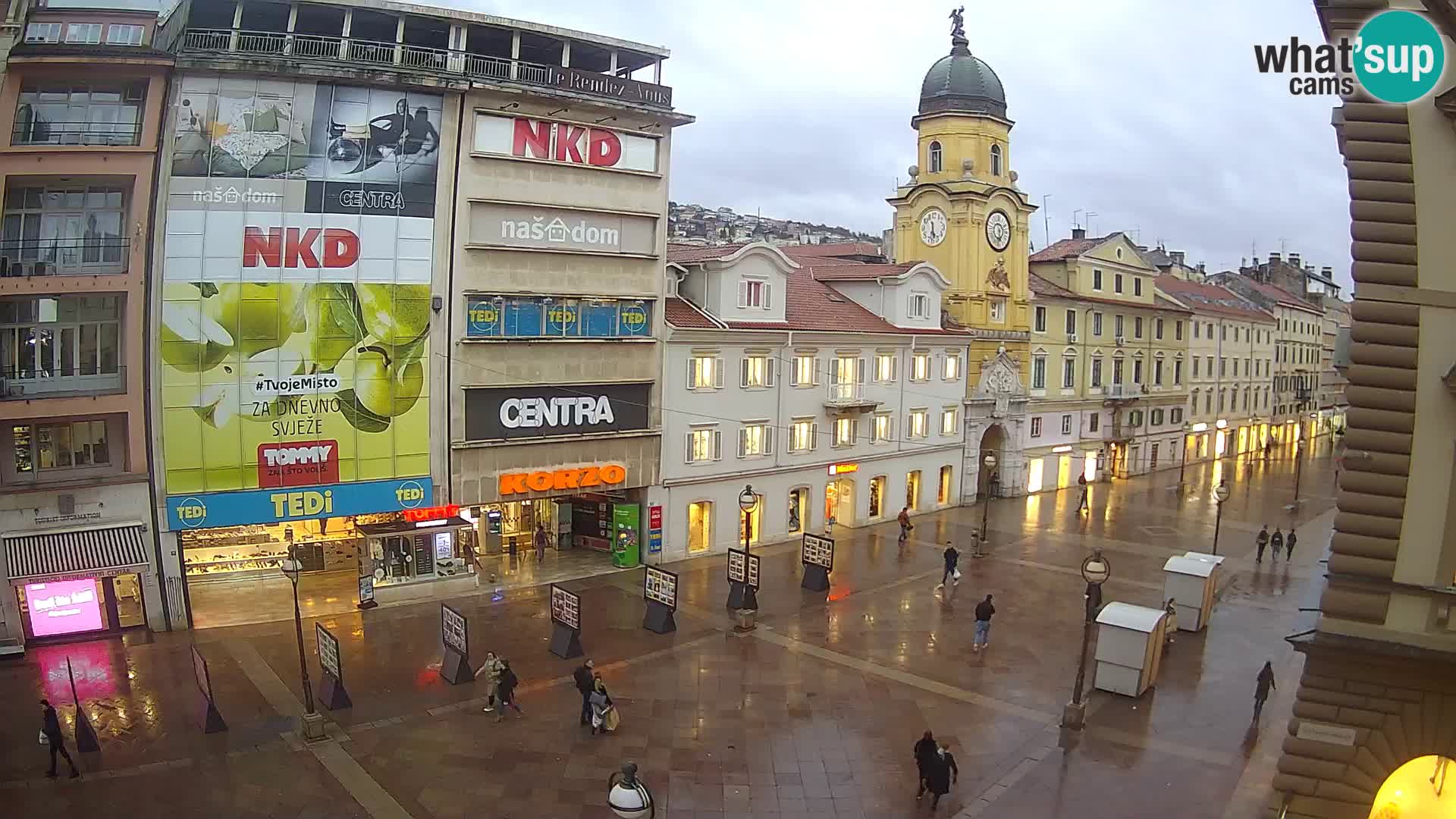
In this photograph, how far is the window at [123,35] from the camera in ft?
81.6

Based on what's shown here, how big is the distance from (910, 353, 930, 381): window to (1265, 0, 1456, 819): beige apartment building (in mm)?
30245

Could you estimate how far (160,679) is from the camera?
21953 millimetres

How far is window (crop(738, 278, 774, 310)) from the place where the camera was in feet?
117

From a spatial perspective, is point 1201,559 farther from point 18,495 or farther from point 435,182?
point 18,495

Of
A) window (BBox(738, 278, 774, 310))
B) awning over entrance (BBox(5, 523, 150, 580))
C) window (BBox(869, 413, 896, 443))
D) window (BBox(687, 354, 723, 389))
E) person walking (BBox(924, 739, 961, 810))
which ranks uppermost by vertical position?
window (BBox(738, 278, 774, 310))

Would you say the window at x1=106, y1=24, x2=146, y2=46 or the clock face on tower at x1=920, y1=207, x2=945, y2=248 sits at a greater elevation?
the window at x1=106, y1=24, x2=146, y2=46

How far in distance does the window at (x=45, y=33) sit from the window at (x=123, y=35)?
1.11 metres

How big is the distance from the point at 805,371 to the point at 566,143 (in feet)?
43.8

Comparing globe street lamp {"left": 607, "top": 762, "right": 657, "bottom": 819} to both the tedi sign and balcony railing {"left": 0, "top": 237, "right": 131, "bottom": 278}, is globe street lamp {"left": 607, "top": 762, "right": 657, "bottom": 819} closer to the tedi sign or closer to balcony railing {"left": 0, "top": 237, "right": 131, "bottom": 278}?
the tedi sign

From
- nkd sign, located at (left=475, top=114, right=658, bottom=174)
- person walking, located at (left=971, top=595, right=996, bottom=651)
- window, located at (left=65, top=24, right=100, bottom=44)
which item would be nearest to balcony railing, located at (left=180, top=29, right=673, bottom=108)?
nkd sign, located at (left=475, top=114, right=658, bottom=174)

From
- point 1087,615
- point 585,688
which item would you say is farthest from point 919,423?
point 585,688

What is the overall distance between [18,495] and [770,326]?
78.9 ft

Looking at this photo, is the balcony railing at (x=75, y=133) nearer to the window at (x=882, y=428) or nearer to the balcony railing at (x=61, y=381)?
the balcony railing at (x=61, y=381)

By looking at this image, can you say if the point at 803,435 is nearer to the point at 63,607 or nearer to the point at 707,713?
the point at 707,713
